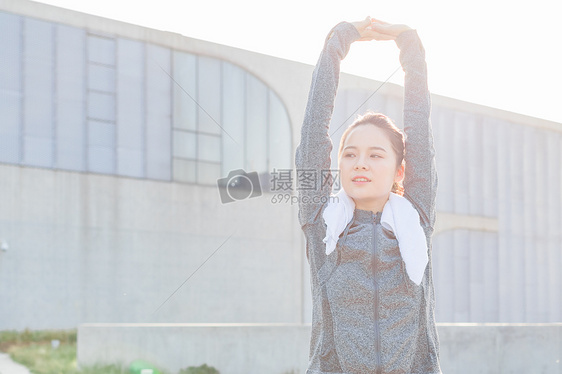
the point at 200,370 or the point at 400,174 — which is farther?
the point at 200,370

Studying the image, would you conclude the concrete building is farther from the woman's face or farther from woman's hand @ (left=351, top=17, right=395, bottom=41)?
the woman's face

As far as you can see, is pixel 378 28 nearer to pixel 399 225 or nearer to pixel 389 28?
pixel 389 28

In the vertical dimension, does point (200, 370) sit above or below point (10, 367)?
above

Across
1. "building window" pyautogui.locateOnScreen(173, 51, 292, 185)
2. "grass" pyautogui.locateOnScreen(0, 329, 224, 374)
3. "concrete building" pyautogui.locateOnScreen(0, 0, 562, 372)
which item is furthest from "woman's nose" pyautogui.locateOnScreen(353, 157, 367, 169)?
"building window" pyautogui.locateOnScreen(173, 51, 292, 185)

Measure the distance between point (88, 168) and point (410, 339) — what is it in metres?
19.1

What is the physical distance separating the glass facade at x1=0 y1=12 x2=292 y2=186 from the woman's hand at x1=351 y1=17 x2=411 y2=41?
717 inches

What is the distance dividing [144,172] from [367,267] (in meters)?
19.4

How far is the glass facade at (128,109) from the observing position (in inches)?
753

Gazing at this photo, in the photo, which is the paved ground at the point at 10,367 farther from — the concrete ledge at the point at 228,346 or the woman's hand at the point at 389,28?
the woman's hand at the point at 389,28

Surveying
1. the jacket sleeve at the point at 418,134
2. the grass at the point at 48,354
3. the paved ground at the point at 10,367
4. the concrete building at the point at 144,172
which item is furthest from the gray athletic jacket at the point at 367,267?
the concrete building at the point at 144,172

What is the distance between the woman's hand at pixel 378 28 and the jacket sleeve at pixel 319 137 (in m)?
0.03

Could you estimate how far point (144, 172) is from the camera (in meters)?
20.9

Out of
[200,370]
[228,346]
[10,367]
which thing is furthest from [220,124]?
[200,370]

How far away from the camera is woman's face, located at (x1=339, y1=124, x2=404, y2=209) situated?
7.06 feet
